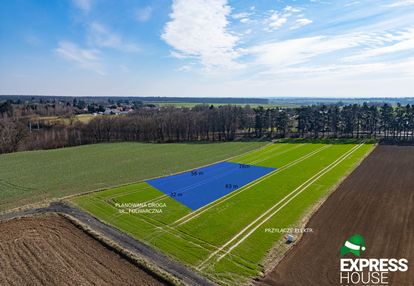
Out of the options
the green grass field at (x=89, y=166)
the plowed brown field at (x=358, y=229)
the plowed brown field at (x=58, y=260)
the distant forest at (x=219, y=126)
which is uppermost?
the distant forest at (x=219, y=126)

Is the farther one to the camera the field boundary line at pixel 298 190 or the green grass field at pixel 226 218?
the field boundary line at pixel 298 190

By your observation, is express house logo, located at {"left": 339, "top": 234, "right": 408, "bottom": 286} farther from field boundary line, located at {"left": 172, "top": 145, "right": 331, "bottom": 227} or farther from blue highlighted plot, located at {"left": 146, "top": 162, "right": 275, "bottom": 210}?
blue highlighted plot, located at {"left": 146, "top": 162, "right": 275, "bottom": 210}

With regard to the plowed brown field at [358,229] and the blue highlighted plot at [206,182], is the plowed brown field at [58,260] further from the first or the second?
the blue highlighted plot at [206,182]

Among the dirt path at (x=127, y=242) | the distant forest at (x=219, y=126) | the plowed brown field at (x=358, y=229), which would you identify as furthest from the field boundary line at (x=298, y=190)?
the distant forest at (x=219, y=126)

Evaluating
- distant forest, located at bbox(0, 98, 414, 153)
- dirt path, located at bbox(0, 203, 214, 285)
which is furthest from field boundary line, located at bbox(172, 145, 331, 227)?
distant forest, located at bbox(0, 98, 414, 153)

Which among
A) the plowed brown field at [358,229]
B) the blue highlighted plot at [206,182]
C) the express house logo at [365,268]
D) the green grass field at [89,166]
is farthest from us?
the green grass field at [89,166]

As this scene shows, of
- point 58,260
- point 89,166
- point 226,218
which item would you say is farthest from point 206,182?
point 58,260
